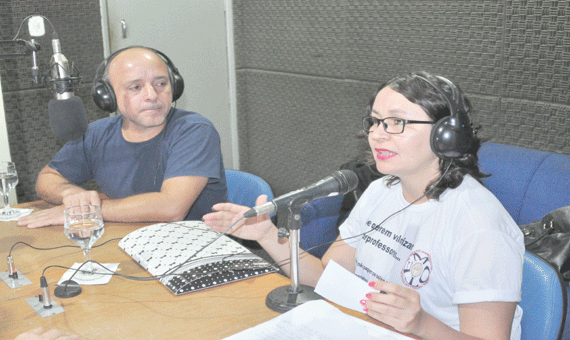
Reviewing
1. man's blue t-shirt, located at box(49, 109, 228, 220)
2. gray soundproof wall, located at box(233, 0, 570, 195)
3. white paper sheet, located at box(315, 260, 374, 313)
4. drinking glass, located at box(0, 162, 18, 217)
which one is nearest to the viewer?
white paper sheet, located at box(315, 260, 374, 313)

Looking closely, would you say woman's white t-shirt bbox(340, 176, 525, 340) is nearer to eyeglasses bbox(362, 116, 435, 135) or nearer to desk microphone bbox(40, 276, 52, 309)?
eyeglasses bbox(362, 116, 435, 135)

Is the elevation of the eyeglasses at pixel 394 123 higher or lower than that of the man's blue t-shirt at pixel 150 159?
higher

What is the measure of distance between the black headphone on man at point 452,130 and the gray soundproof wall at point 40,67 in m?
2.08

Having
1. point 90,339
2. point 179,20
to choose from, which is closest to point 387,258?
point 90,339

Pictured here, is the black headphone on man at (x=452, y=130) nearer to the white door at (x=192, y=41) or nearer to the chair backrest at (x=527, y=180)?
the chair backrest at (x=527, y=180)

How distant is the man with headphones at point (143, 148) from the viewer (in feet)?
6.21

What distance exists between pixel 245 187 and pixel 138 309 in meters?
0.92

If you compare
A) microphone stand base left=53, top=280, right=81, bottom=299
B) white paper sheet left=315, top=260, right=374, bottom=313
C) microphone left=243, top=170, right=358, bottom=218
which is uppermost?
microphone left=243, top=170, right=358, bottom=218

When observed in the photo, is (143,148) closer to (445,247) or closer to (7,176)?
(7,176)

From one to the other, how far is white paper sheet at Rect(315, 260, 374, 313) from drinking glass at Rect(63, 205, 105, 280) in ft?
1.78

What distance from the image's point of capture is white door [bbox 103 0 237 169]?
3.02 m

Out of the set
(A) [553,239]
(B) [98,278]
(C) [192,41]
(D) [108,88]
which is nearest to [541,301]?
(A) [553,239]

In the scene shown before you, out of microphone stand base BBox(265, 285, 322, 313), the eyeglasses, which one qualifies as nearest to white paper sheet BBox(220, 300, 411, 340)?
microphone stand base BBox(265, 285, 322, 313)

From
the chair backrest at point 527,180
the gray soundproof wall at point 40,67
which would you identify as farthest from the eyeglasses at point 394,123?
the gray soundproof wall at point 40,67
